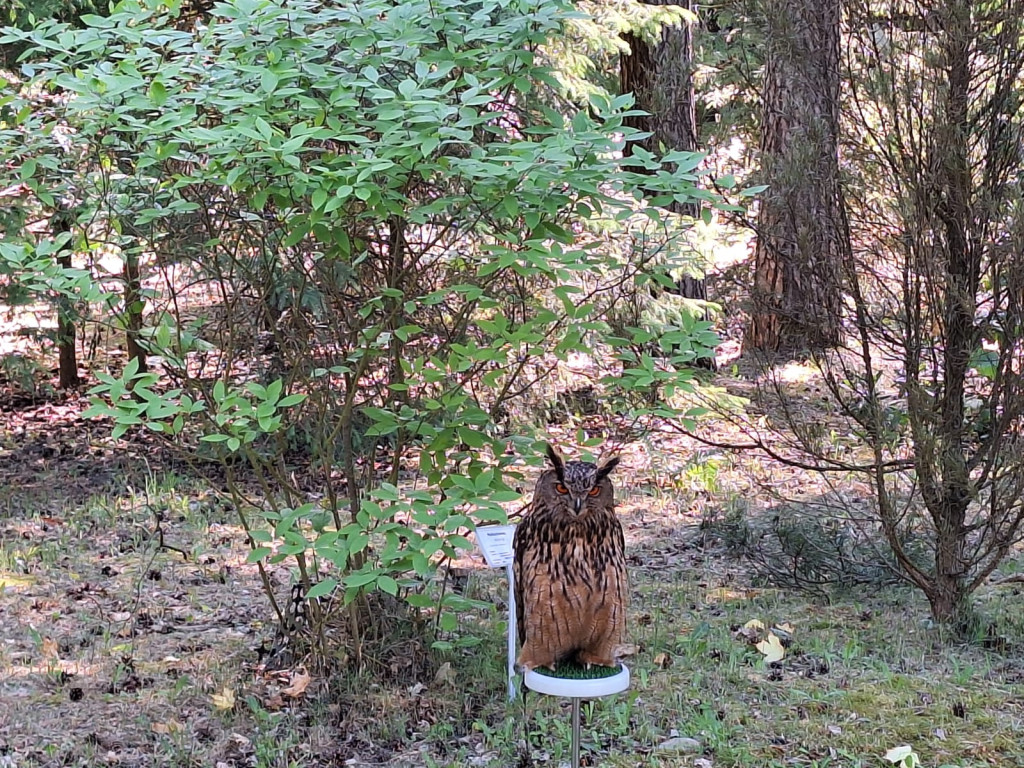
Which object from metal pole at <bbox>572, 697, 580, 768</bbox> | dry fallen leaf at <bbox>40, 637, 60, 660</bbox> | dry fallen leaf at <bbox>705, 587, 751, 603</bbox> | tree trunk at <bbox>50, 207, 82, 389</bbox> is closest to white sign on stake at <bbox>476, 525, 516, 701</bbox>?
metal pole at <bbox>572, 697, 580, 768</bbox>

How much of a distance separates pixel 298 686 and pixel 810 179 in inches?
128

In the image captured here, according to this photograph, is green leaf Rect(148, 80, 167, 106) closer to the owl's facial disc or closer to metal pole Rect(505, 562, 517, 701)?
the owl's facial disc

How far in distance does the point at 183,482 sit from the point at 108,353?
3.78m

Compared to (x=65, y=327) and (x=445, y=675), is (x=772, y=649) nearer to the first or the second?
(x=445, y=675)

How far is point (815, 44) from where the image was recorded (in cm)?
509

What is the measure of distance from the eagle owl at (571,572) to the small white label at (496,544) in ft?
1.68

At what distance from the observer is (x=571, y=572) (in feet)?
12.2

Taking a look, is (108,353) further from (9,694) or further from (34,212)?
(9,694)

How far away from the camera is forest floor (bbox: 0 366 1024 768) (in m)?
4.32

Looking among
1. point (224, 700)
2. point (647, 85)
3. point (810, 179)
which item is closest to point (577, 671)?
point (224, 700)

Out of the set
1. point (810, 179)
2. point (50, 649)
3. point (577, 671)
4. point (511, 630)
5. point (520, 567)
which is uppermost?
point (810, 179)

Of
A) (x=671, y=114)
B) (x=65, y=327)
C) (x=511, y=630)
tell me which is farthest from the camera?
(x=65, y=327)

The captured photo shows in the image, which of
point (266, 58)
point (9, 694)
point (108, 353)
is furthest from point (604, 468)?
point (108, 353)

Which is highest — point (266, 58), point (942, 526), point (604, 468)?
point (266, 58)
